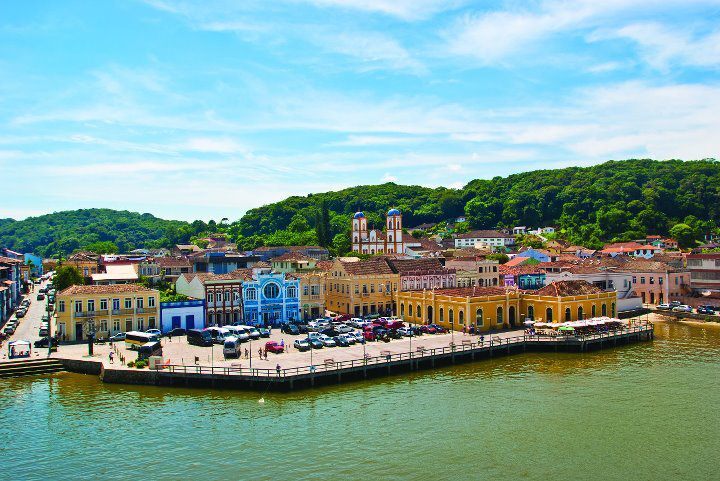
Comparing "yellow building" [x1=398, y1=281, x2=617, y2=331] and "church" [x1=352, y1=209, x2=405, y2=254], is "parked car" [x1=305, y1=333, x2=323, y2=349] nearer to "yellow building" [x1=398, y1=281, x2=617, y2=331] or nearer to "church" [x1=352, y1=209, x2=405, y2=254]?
"yellow building" [x1=398, y1=281, x2=617, y2=331]

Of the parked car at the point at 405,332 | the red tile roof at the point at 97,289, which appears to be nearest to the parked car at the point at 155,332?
the red tile roof at the point at 97,289

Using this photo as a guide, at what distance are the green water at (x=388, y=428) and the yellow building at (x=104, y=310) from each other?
8.85 meters

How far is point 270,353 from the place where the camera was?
44406 millimetres

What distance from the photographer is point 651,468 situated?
1032 inches

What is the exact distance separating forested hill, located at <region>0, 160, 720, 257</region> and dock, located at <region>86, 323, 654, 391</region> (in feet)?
241

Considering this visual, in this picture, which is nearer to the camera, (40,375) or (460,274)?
(40,375)

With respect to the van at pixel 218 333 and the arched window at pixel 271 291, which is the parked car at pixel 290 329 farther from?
the van at pixel 218 333

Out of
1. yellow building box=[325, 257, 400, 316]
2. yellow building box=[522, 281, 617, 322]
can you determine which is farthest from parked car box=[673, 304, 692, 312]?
yellow building box=[325, 257, 400, 316]

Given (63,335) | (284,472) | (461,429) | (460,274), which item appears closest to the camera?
(284,472)

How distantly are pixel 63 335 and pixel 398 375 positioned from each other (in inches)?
1054

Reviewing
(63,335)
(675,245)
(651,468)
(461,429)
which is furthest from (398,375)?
(675,245)

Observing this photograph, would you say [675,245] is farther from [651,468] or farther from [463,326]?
[651,468]

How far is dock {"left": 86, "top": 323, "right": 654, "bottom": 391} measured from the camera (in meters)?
37.8

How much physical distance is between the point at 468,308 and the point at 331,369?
61.6ft
